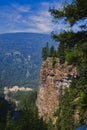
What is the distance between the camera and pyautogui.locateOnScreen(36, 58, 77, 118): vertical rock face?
134 meters

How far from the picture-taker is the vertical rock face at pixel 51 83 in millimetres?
134500

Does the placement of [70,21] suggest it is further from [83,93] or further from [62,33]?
[83,93]

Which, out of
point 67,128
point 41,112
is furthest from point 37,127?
point 41,112

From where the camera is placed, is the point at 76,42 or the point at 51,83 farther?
the point at 51,83

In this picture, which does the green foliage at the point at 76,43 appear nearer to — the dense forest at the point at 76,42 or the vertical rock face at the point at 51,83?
the dense forest at the point at 76,42

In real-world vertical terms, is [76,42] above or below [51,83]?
above

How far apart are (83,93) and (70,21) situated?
393 cm

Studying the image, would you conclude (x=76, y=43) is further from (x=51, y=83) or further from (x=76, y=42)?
(x=51, y=83)

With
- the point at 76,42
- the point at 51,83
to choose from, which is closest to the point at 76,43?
the point at 76,42

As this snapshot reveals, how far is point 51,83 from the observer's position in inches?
5605

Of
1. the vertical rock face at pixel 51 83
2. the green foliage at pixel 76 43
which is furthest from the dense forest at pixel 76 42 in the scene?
the vertical rock face at pixel 51 83

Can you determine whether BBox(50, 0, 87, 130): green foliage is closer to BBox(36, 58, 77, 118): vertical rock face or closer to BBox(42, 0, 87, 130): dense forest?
BBox(42, 0, 87, 130): dense forest

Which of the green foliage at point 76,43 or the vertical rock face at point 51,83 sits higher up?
the green foliage at point 76,43

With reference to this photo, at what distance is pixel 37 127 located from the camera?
70125 mm
